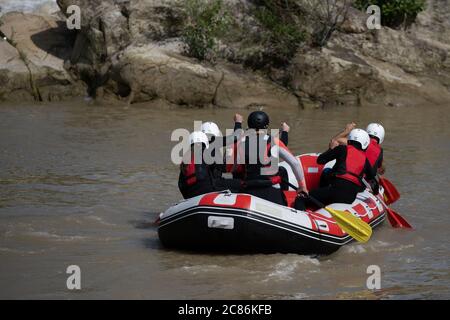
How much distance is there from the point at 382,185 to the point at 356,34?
9.65m

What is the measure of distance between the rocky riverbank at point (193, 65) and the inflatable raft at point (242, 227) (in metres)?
9.18

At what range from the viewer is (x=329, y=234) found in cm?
702

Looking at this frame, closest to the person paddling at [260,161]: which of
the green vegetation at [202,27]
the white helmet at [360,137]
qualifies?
the white helmet at [360,137]

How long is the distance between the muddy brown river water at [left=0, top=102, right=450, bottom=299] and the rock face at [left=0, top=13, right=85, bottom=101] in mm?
1959

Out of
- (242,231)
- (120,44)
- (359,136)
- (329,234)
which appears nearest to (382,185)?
(359,136)

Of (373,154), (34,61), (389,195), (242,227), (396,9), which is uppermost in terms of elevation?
(396,9)

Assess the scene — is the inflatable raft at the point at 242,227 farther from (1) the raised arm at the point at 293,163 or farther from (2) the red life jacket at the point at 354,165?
(2) the red life jacket at the point at 354,165

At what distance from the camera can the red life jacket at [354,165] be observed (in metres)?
7.75

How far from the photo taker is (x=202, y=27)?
1633 cm

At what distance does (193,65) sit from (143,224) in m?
8.36

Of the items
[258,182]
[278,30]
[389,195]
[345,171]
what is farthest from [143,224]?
[278,30]

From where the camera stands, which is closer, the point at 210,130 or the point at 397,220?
the point at 210,130

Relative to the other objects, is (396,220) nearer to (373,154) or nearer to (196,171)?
(373,154)

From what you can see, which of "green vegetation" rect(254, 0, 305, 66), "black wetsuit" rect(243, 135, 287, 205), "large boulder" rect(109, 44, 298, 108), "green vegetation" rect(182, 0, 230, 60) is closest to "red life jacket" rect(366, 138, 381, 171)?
"black wetsuit" rect(243, 135, 287, 205)
